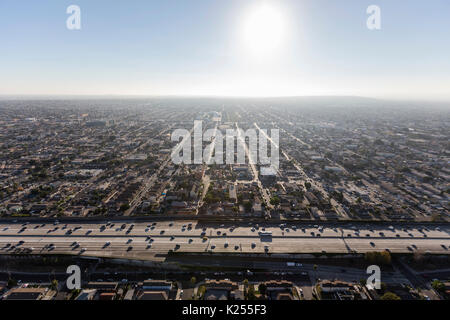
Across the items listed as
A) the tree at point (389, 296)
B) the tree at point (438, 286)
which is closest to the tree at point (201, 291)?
the tree at point (389, 296)

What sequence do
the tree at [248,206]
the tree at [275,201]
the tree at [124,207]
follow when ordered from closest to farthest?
the tree at [124,207] → the tree at [248,206] → the tree at [275,201]

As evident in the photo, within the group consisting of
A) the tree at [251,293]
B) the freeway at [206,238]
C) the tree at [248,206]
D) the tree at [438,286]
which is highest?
the tree at [248,206]

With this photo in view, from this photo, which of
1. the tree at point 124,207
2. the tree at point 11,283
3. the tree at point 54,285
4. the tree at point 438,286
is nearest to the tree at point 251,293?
the tree at point 438,286

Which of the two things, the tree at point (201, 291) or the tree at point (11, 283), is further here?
the tree at point (11, 283)

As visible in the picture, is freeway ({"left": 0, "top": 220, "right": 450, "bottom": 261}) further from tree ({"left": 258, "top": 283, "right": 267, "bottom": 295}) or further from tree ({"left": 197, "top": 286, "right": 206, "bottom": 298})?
tree ({"left": 197, "top": 286, "right": 206, "bottom": 298})

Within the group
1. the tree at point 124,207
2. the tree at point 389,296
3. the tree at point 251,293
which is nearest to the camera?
the tree at point 389,296

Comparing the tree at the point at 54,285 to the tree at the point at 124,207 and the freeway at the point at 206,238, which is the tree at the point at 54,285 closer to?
the freeway at the point at 206,238

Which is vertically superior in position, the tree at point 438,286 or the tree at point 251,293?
the tree at point 251,293
